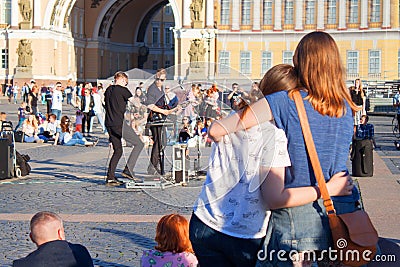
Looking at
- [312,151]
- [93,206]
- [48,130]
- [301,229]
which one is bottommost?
[48,130]

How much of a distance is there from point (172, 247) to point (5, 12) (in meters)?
55.7

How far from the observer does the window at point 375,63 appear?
175 ft

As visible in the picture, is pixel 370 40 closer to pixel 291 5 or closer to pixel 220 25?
pixel 291 5

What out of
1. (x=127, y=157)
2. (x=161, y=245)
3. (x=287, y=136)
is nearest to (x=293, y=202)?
(x=287, y=136)

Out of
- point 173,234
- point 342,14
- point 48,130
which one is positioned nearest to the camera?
point 173,234

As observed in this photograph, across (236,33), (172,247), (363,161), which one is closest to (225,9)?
(236,33)

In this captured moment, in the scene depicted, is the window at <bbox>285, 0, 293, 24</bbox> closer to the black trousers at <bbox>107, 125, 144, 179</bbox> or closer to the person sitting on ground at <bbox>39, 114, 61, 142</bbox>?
the person sitting on ground at <bbox>39, 114, 61, 142</bbox>

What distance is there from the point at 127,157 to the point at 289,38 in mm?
43631

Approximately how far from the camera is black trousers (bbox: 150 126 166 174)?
11.8 m

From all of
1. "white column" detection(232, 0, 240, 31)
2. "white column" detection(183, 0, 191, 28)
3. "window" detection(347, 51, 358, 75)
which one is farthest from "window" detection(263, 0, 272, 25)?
"window" detection(347, 51, 358, 75)

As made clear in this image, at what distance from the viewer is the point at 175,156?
11.7 meters

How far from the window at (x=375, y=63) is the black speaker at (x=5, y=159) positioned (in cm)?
4142

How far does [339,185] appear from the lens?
3955 millimetres

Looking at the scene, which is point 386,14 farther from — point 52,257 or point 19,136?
point 52,257
